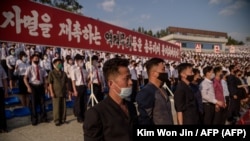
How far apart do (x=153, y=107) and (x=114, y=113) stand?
1.12m

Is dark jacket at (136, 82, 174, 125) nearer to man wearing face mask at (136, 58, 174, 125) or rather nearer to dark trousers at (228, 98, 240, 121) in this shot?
man wearing face mask at (136, 58, 174, 125)

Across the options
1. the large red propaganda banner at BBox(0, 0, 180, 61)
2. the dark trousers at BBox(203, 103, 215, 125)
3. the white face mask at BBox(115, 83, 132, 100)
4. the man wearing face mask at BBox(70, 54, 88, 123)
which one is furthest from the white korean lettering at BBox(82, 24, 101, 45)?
the white face mask at BBox(115, 83, 132, 100)

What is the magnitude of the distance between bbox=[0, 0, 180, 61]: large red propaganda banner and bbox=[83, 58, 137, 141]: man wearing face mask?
2.54 metres

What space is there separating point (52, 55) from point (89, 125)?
10934 mm

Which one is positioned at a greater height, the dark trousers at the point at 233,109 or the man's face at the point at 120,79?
the man's face at the point at 120,79

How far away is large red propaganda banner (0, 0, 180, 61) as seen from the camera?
4.34m

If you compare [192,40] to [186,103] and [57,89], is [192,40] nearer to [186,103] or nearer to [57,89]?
[57,89]

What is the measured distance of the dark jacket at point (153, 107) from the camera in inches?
124

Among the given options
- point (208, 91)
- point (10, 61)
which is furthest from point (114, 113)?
point (10, 61)

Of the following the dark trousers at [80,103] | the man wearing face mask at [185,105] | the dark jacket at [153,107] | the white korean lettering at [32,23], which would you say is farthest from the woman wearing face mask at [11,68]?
the dark jacket at [153,107]

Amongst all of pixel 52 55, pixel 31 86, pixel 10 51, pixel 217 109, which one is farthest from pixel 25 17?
pixel 52 55

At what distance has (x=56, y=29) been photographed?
522 centimetres

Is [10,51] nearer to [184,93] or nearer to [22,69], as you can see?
[22,69]

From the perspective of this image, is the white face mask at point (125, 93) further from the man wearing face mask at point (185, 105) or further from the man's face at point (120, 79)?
the man wearing face mask at point (185, 105)
